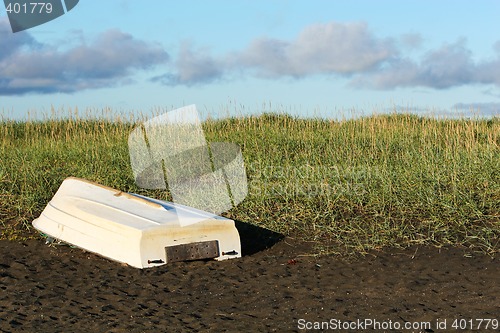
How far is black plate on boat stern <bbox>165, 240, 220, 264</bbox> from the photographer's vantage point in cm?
505

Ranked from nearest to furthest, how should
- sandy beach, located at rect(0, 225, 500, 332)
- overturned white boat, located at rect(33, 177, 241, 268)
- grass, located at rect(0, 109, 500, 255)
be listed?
sandy beach, located at rect(0, 225, 500, 332)
overturned white boat, located at rect(33, 177, 241, 268)
grass, located at rect(0, 109, 500, 255)

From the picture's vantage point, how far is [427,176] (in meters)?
7.46

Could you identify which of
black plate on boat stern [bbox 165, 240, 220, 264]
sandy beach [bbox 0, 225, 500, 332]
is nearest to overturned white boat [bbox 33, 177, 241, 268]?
black plate on boat stern [bbox 165, 240, 220, 264]

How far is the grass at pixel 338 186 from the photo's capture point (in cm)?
582

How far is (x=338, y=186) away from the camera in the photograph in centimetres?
719

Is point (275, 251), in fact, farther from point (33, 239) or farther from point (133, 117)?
point (133, 117)

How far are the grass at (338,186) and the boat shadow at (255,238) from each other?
99 mm

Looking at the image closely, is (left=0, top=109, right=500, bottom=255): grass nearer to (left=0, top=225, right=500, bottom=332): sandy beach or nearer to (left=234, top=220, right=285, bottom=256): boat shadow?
(left=234, top=220, right=285, bottom=256): boat shadow

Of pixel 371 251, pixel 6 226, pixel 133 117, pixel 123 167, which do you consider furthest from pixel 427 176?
pixel 133 117

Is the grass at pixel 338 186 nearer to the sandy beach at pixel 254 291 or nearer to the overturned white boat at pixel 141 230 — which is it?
the sandy beach at pixel 254 291

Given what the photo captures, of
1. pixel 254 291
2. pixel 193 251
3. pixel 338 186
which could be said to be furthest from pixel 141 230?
pixel 338 186

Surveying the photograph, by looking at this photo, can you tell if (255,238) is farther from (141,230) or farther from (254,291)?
(254,291)

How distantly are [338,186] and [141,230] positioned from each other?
3.00 meters

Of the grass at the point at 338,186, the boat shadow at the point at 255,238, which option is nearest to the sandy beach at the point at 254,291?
the boat shadow at the point at 255,238
